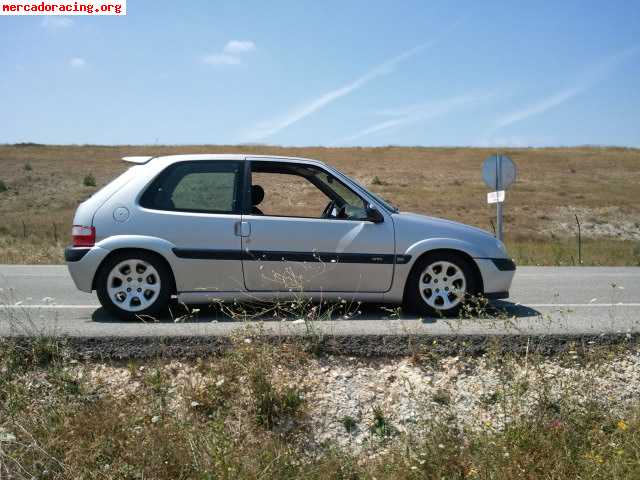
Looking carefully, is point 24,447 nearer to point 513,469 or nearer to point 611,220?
point 513,469

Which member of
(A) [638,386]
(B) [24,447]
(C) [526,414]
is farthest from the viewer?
(A) [638,386]

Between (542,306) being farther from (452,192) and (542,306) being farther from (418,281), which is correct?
(452,192)

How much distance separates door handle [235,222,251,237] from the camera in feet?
20.9

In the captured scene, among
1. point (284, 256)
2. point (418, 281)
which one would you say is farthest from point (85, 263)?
point (418, 281)

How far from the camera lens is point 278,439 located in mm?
4426

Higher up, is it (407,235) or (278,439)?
(407,235)

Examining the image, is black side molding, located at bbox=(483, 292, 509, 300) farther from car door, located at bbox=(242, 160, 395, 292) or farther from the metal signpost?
the metal signpost

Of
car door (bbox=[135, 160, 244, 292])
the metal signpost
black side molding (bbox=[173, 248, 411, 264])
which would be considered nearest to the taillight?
car door (bbox=[135, 160, 244, 292])

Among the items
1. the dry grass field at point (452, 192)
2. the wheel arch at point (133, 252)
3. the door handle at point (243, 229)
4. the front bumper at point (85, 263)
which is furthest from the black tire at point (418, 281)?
the dry grass field at point (452, 192)

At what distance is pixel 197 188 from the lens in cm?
668

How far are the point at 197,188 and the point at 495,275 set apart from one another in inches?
125

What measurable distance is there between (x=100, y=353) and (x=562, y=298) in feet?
19.1

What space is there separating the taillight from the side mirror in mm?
2703

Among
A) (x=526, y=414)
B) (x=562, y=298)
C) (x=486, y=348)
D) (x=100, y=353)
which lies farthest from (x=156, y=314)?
(x=562, y=298)
